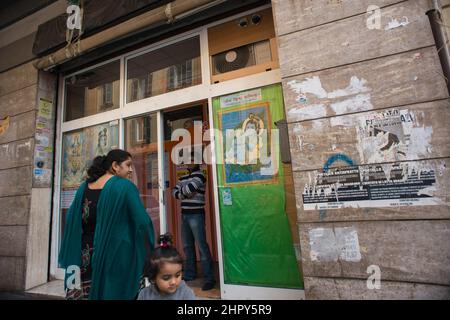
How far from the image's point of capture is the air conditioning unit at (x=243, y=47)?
293cm

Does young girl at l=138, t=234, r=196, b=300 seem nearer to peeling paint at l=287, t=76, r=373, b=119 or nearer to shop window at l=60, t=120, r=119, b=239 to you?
peeling paint at l=287, t=76, r=373, b=119

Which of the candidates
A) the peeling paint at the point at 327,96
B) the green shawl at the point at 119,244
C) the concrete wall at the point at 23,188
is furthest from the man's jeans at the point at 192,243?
the concrete wall at the point at 23,188

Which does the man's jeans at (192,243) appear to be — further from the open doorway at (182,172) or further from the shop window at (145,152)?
the open doorway at (182,172)

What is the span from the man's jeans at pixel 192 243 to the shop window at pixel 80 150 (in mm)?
1607

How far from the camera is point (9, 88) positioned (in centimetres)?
443

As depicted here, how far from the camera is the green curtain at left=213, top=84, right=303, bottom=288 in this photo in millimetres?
2617

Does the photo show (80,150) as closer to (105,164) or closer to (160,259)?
(105,164)

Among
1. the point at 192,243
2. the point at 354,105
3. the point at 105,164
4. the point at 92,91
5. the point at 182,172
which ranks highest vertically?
the point at 92,91

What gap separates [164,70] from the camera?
11.9ft

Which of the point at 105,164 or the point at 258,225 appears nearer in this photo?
the point at 105,164

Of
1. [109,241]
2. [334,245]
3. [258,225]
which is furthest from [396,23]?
[109,241]

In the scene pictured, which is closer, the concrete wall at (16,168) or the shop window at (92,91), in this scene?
the concrete wall at (16,168)

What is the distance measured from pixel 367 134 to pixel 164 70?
2.82 meters
